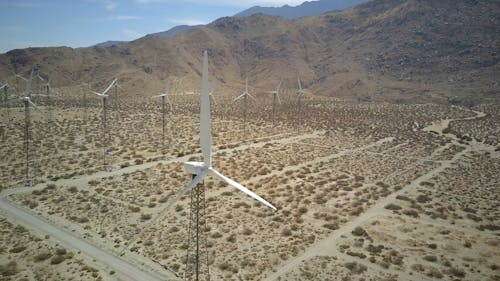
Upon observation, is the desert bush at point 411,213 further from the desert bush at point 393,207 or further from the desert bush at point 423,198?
the desert bush at point 423,198

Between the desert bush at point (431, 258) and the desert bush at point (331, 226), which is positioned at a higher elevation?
the desert bush at point (331, 226)

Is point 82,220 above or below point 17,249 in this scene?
above

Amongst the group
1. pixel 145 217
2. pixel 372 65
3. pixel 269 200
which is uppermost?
pixel 372 65

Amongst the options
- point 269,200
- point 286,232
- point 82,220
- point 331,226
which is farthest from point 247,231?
point 82,220

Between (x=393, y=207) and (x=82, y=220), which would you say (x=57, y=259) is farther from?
(x=393, y=207)

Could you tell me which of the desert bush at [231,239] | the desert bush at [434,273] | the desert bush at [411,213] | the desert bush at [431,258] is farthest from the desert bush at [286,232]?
the desert bush at [411,213]

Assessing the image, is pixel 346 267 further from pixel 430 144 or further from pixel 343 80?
pixel 343 80

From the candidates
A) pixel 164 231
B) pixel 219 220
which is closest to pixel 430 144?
pixel 219 220

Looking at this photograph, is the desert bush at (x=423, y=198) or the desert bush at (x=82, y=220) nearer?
the desert bush at (x=82, y=220)

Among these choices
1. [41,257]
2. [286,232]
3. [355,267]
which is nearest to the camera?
[355,267]
